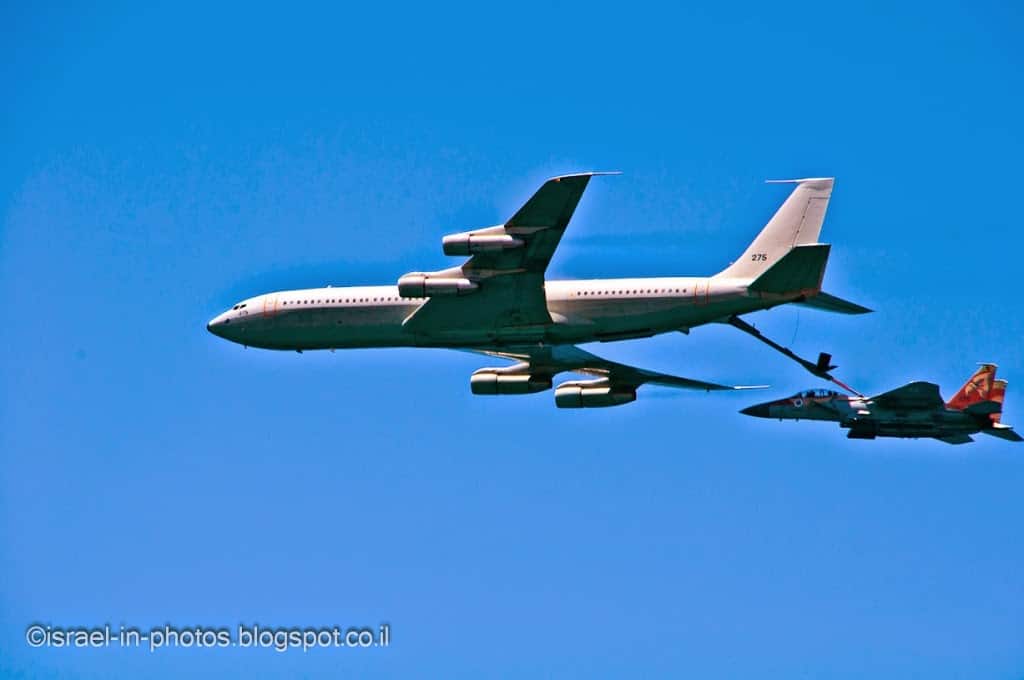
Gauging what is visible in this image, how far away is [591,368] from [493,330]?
888 centimetres

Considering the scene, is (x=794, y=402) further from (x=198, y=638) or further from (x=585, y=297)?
(x=198, y=638)

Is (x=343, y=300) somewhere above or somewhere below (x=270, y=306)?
below

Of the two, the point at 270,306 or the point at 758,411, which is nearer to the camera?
the point at 270,306

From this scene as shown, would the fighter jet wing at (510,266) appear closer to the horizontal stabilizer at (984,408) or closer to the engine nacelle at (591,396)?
the engine nacelle at (591,396)

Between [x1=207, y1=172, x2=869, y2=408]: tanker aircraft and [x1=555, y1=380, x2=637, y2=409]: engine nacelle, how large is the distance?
109 inches

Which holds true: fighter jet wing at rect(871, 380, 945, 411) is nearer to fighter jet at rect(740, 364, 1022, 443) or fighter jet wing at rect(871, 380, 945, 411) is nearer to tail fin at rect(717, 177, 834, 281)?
fighter jet at rect(740, 364, 1022, 443)

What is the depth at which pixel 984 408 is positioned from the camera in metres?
73.5

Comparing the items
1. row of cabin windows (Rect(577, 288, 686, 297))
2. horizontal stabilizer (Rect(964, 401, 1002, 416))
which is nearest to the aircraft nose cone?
row of cabin windows (Rect(577, 288, 686, 297))

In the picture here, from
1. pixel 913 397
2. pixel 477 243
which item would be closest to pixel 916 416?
pixel 913 397

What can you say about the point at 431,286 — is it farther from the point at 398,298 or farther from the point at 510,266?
the point at 398,298

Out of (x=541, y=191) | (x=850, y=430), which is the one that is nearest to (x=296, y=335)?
(x=541, y=191)

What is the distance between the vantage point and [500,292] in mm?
59844

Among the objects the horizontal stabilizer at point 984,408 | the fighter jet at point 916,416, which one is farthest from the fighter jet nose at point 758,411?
the horizontal stabilizer at point 984,408

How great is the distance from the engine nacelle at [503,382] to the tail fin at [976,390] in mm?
21822
